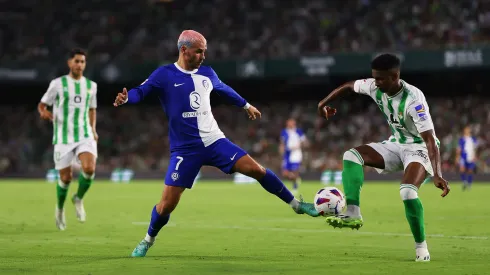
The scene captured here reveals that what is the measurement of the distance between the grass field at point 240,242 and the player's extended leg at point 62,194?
0.19 meters

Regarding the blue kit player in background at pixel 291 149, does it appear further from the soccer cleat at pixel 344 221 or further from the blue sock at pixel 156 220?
the soccer cleat at pixel 344 221

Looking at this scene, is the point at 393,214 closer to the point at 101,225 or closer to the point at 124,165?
the point at 101,225

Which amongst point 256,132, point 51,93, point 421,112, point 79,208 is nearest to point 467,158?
point 256,132

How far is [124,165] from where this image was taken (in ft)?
133

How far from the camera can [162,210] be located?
9164 mm

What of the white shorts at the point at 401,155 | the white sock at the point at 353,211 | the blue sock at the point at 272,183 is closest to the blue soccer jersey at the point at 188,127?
the blue sock at the point at 272,183

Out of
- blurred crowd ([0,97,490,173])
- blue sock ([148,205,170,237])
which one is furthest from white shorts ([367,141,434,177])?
blurred crowd ([0,97,490,173])

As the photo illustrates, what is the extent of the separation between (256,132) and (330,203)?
3078cm

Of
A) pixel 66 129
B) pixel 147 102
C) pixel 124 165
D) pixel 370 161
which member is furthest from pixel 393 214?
pixel 147 102

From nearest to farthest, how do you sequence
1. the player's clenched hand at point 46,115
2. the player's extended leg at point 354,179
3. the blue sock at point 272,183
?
1. the player's extended leg at point 354,179
2. the blue sock at point 272,183
3. the player's clenched hand at point 46,115

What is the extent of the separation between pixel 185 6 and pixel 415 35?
11408 mm

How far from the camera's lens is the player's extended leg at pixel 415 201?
342 inches

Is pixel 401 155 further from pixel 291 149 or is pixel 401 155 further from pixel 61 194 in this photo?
pixel 291 149

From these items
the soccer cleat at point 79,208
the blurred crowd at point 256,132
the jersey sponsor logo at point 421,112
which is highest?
the jersey sponsor logo at point 421,112
